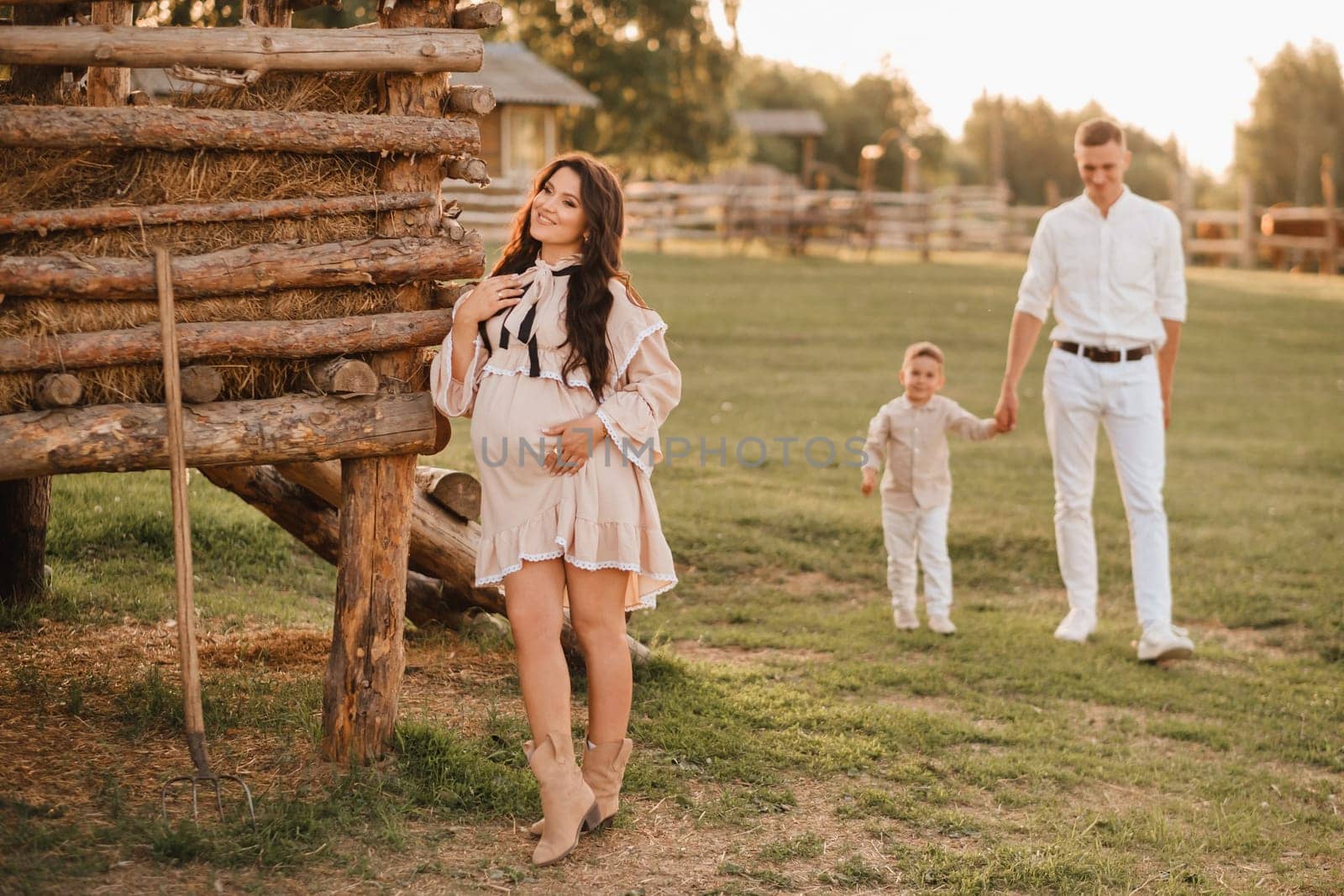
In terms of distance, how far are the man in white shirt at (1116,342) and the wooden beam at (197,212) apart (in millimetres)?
3511

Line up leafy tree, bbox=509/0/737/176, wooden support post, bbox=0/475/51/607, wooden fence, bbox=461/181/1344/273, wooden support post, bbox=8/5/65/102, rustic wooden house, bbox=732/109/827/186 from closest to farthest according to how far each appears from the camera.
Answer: wooden support post, bbox=8/5/65/102 → wooden support post, bbox=0/475/51/607 → wooden fence, bbox=461/181/1344/273 → leafy tree, bbox=509/0/737/176 → rustic wooden house, bbox=732/109/827/186

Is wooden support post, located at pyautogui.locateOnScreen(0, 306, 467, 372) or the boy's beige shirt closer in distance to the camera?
wooden support post, located at pyautogui.locateOnScreen(0, 306, 467, 372)

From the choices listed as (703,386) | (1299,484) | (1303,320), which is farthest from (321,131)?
(1303,320)

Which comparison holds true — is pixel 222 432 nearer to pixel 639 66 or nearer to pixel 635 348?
pixel 635 348

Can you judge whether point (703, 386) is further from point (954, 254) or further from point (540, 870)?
point (954, 254)

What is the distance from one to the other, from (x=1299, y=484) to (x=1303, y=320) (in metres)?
11.7

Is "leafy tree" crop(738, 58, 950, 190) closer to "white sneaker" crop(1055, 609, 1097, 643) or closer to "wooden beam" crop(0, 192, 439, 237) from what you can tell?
"white sneaker" crop(1055, 609, 1097, 643)

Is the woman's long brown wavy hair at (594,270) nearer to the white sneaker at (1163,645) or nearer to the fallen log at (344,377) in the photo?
the fallen log at (344,377)

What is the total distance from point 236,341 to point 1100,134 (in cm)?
441

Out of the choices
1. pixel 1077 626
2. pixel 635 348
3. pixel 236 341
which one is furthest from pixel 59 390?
pixel 1077 626

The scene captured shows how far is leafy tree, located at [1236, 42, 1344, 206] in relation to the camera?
184ft

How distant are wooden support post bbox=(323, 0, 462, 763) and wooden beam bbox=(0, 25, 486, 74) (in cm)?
13

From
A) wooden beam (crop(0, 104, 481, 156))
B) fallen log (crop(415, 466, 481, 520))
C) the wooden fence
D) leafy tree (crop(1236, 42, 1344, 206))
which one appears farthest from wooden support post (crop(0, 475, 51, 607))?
leafy tree (crop(1236, 42, 1344, 206))

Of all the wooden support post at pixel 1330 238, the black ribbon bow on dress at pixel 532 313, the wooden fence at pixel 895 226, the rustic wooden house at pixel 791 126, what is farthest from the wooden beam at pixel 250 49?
the rustic wooden house at pixel 791 126
